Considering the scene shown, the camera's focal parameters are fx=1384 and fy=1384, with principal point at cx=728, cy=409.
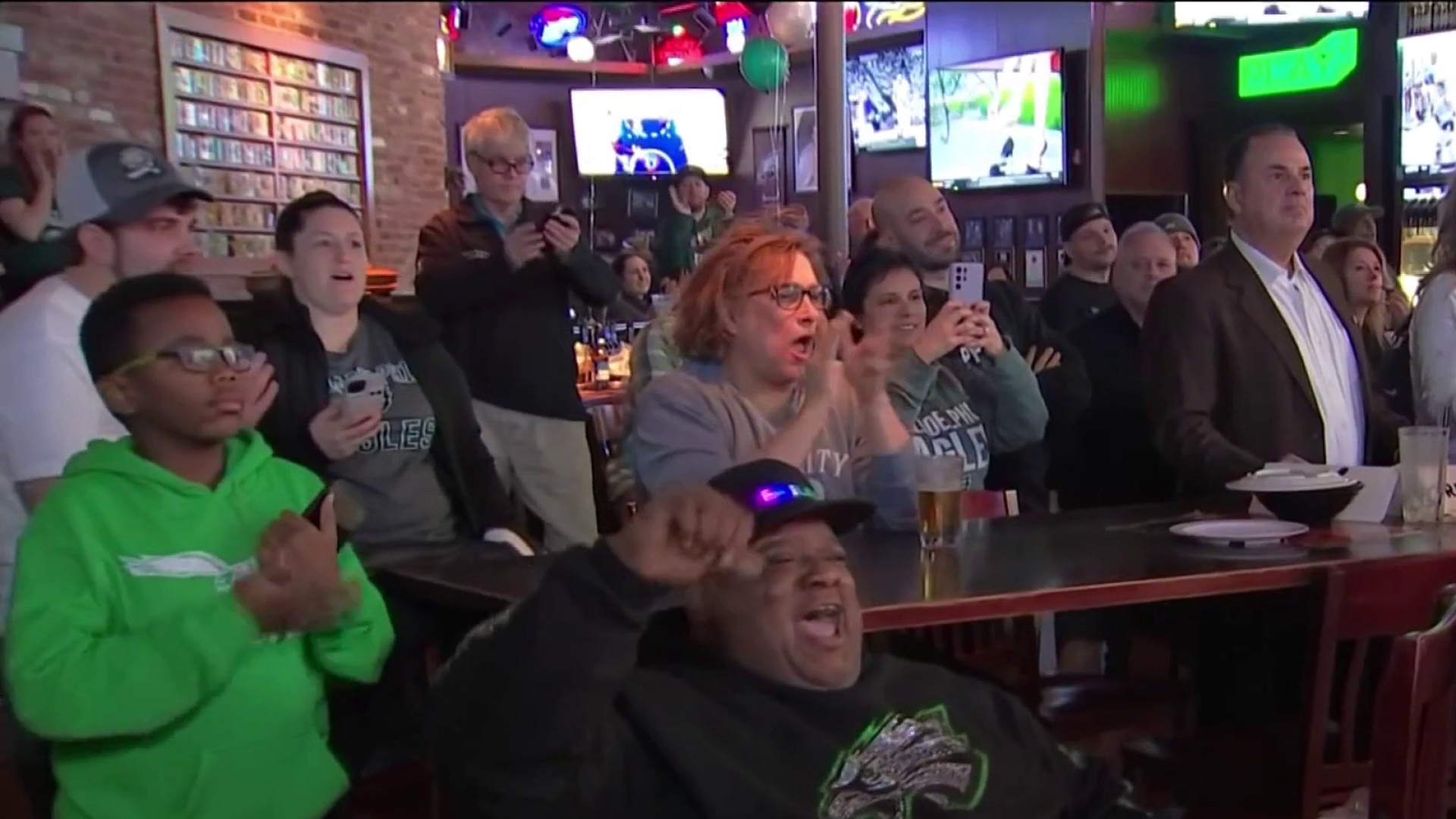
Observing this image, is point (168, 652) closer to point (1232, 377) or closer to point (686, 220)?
point (1232, 377)

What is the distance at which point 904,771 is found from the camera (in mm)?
1651

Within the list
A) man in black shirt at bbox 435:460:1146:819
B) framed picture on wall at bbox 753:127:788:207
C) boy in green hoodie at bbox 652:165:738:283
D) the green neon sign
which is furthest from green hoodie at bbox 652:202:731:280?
the green neon sign

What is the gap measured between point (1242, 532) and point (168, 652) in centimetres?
164

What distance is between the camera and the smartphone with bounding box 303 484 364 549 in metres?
1.84

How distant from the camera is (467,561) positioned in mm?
2281

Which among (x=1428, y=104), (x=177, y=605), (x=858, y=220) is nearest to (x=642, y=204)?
(x=858, y=220)

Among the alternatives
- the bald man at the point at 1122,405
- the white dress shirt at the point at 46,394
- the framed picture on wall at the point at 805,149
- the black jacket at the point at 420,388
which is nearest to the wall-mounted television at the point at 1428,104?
the bald man at the point at 1122,405

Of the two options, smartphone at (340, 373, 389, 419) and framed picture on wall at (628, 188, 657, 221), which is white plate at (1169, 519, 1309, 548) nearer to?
smartphone at (340, 373, 389, 419)

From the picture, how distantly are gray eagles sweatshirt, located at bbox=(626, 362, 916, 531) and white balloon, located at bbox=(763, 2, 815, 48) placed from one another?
2.27 m

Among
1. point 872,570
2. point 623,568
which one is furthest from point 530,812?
point 872,570

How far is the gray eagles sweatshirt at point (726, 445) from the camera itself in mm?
2248

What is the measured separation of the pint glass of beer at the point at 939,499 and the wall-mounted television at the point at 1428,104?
5.34m

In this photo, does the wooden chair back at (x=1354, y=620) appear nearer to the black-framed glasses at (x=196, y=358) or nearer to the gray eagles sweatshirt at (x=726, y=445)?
the gray eagles sweatshirt at (x=726, y=445)

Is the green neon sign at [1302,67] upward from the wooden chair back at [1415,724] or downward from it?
upward
